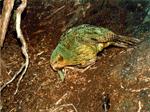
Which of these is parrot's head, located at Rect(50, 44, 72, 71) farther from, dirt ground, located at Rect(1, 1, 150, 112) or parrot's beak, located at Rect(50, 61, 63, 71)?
dirt ground, located at Rect(1, 1, 150, 112)

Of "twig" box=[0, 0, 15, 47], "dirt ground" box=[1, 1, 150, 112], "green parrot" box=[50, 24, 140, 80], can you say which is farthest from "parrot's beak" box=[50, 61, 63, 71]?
"twig" box=[0, 0, 15, 47]

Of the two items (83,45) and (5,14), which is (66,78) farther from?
(5,14)

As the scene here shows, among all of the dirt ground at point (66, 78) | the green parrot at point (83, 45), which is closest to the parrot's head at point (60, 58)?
the green parrot at point (83, 45)

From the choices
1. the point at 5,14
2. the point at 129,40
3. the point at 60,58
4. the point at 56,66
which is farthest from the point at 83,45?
the point at 5,14

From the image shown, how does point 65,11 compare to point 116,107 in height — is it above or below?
above

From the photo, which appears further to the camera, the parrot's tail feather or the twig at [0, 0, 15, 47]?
the parrot's tail feather

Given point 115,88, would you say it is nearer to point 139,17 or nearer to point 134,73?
point 134,73

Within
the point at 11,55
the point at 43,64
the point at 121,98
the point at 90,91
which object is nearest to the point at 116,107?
the point at 121,98

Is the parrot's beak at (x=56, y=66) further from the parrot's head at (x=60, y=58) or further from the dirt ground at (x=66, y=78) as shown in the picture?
the dirt ground at (x=66, y=78)

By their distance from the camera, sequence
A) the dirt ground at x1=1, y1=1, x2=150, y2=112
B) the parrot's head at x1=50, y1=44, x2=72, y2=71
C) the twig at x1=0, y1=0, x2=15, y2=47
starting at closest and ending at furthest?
the dirt ground at x1=1, y1=1, x2=150, y2=112, the twig at x1=0, y1=0, x2=15, y2=47, the parrot's head at x1=50, y1=44, x2=72, y2=71
